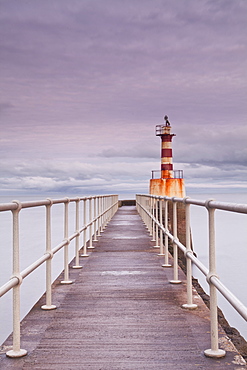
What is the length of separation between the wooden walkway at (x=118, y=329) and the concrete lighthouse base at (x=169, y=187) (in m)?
25.2

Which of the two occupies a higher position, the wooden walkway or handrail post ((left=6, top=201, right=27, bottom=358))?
handrail post ((left=6, top=201, right=27, bottom=358))

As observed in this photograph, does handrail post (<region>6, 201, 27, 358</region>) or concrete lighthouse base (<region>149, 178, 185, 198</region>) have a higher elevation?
concrete lighthouse base (<region>149, 178, 185, 198</region>)

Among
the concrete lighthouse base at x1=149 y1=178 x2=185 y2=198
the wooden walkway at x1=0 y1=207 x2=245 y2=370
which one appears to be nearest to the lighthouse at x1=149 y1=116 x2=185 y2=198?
the concrete lighthouse base at x1=149 y1=178 x2=185 y2=198

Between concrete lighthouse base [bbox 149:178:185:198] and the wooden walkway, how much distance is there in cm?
2519

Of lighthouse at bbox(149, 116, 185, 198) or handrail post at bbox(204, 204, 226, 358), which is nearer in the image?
handrail post at bbox(204, 204, 226, 358)

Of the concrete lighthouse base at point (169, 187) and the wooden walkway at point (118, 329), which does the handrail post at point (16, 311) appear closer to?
the wooden walkway at point (118, 329)

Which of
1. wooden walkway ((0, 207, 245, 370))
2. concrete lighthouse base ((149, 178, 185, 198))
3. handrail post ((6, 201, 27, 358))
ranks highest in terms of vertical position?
concrete lighthouse base ((149, 178, 185, 198))

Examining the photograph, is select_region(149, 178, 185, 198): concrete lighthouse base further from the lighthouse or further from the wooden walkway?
the wooden walkway

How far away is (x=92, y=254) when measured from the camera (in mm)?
8461

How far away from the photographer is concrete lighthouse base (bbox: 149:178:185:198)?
31.3 metres

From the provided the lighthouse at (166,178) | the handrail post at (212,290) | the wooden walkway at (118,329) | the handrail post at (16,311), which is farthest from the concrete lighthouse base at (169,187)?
the handrail post at (16,311)

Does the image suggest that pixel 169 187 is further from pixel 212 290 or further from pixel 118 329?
pixel 212 290

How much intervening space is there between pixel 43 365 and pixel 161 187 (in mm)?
28781

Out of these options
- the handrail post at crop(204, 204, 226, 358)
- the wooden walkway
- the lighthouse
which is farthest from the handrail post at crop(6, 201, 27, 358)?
the lighthouse
